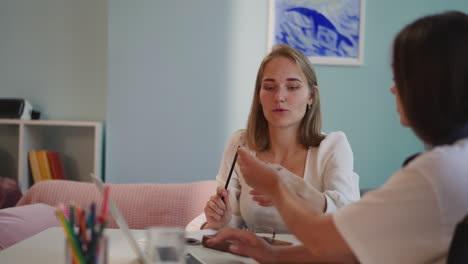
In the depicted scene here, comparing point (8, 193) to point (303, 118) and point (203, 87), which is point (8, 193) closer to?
point (203, 87)

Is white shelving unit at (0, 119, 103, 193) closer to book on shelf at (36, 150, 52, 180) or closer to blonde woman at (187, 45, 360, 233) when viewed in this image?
book on shelf at (36, 150, 52, 180)

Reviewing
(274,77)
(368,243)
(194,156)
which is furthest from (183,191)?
(368,243)

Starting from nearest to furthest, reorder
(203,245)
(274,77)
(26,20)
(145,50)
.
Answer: (203,245)
(274,77)
(145,50)
(26,20)

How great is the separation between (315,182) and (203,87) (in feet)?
4.83

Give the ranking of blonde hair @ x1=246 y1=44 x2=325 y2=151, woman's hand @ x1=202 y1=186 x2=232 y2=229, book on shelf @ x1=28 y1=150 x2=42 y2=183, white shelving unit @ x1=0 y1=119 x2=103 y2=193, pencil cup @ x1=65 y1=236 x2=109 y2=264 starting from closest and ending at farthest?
1. pencil cup @ x1=65 y1=236 x2=109 y2=264
2. woman's hand @ x1=202 y1=186 x2=232 y2=229
3. blonde hair @ x1=246 y1=44 x2=325 y2=151
4. book on shelf @ x1=28 y1=150 x2=42 y2=183
5. white shelving unit @ x1=0 y1=119 x2=103 y2=193

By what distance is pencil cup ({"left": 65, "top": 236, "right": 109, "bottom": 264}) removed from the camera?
2.62ft

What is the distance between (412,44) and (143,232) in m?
0.99

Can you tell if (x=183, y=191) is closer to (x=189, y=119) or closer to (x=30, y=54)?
(x=189, y=119)

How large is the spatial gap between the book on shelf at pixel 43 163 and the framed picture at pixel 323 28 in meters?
1.66

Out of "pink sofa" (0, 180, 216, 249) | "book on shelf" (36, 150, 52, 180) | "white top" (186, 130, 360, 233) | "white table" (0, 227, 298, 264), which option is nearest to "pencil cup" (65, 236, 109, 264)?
"white table" (0, 227, 298, 264)

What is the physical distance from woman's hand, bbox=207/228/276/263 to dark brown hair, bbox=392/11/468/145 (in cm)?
44

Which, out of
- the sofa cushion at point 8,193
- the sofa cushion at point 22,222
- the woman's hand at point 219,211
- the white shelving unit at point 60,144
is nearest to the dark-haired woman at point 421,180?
the woman's hand at point 219,211

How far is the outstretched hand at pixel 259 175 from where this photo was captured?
1079 millimetres

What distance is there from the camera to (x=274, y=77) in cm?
196
